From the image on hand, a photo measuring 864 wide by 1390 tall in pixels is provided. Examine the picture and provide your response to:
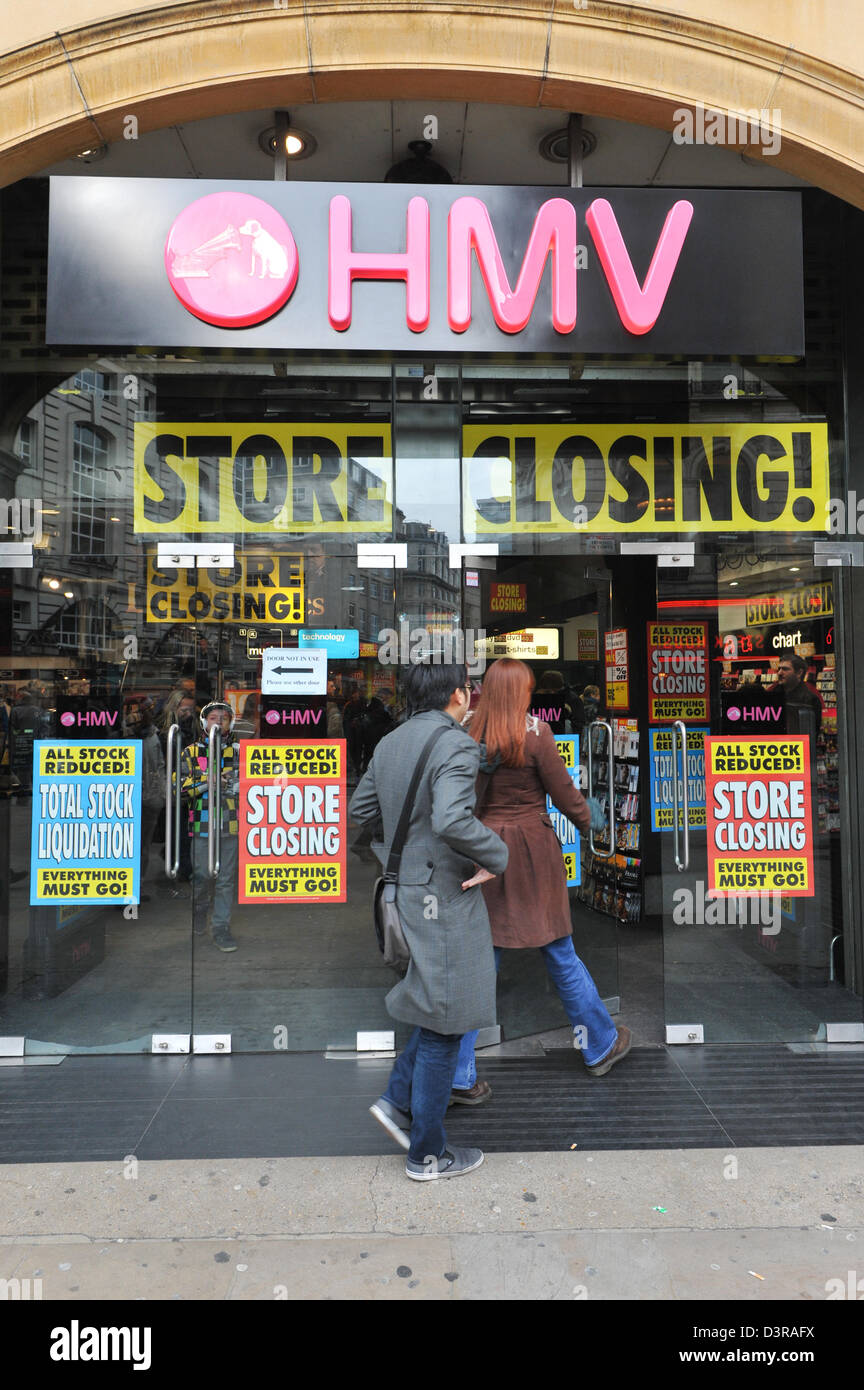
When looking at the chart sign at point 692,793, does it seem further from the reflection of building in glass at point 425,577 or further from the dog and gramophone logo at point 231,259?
the dog and gramophone logo at point 231,259

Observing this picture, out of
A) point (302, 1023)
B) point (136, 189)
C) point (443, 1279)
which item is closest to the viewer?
point (443, 1279)

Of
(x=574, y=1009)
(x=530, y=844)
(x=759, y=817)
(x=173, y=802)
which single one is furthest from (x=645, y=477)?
(x=173, y=802)

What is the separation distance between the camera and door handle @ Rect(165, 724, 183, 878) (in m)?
4.53

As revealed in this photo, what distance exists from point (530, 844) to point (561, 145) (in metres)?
3.74

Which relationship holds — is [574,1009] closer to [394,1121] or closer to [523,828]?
[523,828]

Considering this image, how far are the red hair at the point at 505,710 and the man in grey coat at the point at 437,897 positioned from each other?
1.85 feet

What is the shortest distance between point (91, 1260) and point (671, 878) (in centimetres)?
324

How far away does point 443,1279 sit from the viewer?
2645 millimetres

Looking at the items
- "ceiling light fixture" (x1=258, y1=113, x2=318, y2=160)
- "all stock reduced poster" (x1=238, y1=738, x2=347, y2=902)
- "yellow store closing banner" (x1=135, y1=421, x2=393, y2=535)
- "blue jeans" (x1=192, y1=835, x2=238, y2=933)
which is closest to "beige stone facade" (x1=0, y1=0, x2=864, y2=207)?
"ceiling light fixture" (x1=258, y1=113, x2=318, y2=160)

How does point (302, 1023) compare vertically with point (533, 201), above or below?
below

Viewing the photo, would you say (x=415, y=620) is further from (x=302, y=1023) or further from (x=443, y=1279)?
(x=443, y=1279)
